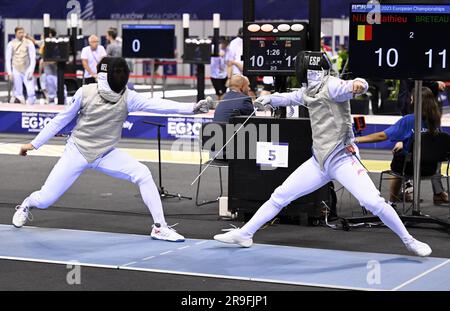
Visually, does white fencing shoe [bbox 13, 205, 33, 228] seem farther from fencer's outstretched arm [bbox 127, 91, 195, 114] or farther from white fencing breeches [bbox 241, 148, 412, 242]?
white fencing breeches [bbox 241, 148, 412, 242]

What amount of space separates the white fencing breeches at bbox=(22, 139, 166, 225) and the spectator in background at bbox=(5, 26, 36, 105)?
1138 cm

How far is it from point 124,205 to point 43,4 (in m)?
17.2

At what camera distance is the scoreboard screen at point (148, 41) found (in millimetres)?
19219

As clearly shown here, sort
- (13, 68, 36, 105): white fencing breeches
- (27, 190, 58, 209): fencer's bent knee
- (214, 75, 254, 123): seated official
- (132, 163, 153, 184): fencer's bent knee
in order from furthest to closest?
1. (13, 68, 36, 105): white fencing breeches
2. (214, 75, 254, 123): seated official
3. (27, 190, 58, 209): fencer's bent knee
4. (132, 163, 153, 184): fencer's bent knee

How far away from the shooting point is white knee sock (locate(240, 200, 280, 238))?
7.85 m

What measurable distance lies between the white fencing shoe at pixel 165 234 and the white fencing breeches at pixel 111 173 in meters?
0.06

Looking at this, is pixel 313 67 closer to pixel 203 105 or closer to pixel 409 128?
pixel 203 105

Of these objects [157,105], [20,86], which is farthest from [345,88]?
[20,86]

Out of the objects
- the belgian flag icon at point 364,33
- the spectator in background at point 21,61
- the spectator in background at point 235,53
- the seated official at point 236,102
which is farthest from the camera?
the spectator in background at point 21,61

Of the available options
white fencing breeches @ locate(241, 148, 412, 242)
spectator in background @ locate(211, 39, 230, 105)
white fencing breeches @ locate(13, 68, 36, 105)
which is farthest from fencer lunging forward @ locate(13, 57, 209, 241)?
spectator in background @ locate(211, 39, 230, 105)

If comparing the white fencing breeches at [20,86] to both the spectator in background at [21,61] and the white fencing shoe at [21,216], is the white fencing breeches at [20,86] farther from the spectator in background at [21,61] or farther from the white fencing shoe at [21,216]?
the white fencing shoe at [21,216]

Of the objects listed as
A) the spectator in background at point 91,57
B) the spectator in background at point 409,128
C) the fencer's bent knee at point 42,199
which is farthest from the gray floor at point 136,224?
the spectator in background at point 91,57

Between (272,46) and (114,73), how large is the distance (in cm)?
190

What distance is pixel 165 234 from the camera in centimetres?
834
